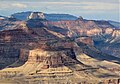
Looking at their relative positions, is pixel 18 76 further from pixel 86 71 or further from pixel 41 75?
pixel 86 71

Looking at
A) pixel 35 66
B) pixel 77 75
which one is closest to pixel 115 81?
pixel 77 75

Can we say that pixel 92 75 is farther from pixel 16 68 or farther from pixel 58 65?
pixel 16 68

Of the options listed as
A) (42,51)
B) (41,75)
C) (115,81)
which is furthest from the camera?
(42,51)

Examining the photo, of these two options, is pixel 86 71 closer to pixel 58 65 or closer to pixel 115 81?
pixel 58 65

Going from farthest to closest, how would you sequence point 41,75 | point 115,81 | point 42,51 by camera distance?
1. point 42,51
2. point 41,75
3. point 115,81

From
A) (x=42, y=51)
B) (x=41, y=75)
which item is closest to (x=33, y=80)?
(x=41, y=75)

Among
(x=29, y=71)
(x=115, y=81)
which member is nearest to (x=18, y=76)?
(x=29, y=71)

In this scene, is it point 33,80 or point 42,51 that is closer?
point 33,80

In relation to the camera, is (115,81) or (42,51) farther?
(42,51)
